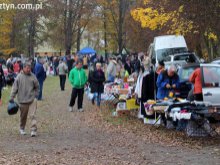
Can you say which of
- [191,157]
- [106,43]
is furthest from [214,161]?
[106,43]

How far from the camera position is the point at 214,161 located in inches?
364

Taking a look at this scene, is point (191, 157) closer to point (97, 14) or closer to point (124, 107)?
point (124, 107)

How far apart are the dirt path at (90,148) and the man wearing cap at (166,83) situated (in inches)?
55.7

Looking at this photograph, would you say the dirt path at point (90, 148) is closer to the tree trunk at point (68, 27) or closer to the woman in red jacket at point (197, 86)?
the woman in red jacket at point (197, 86)

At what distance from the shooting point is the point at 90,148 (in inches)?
420

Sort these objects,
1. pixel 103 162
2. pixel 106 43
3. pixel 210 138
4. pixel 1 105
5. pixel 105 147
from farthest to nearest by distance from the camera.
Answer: pixel 106 43, pixel 1 105, pixel 210 138, pixel 105 147, pixel 103 162

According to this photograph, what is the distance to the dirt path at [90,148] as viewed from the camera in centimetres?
942

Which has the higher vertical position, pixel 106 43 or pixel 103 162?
pixel 106 43

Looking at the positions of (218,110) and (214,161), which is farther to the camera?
(218,110)

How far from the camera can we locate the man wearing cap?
44.3 feet

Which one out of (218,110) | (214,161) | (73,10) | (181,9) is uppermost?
(73,10)

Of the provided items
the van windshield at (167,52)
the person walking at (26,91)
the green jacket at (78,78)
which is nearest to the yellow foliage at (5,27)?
the van windshield at (167,52)

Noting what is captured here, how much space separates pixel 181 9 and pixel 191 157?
9.54m

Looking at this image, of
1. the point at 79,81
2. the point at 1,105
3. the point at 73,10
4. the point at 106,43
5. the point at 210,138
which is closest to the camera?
the point at 210,138
